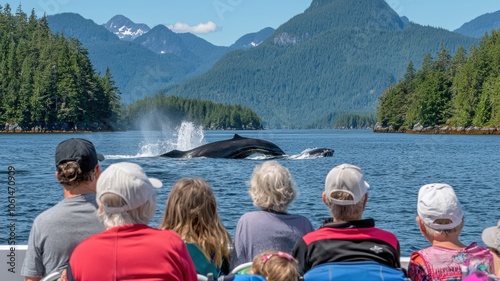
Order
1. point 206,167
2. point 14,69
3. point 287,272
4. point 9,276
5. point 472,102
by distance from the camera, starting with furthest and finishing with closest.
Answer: point 14,69 → point 472,102 → point 206,167 → point 9,276 → point 287,272

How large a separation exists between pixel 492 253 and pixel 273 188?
1.90m

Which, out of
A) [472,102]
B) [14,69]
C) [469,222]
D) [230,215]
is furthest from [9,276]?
[14,69]

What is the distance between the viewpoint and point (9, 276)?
7082mm

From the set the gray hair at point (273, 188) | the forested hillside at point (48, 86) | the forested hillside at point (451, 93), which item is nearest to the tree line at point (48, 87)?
the forested hillside at point (48, 86)

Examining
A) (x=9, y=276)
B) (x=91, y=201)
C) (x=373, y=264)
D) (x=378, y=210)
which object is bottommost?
(x=378, y=210)

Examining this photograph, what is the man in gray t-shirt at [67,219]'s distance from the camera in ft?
18.5

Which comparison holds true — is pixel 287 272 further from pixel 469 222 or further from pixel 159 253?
pixel 469 222

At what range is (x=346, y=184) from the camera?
561 cm

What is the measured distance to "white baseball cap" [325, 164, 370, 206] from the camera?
561 centimetres

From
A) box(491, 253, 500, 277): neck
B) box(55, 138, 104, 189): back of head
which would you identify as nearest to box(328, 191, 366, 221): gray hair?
box(491, 253, 500, 277): neck

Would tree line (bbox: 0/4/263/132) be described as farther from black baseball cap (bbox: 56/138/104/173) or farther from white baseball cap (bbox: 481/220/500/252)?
white baseball cap (bbox: 481/220/500/252)

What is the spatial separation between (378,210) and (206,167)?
15036 millimetres

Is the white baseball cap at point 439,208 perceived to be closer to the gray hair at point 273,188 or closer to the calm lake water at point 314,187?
the gray hair at point 273,188

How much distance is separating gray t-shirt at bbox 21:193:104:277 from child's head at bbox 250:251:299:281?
144cm
